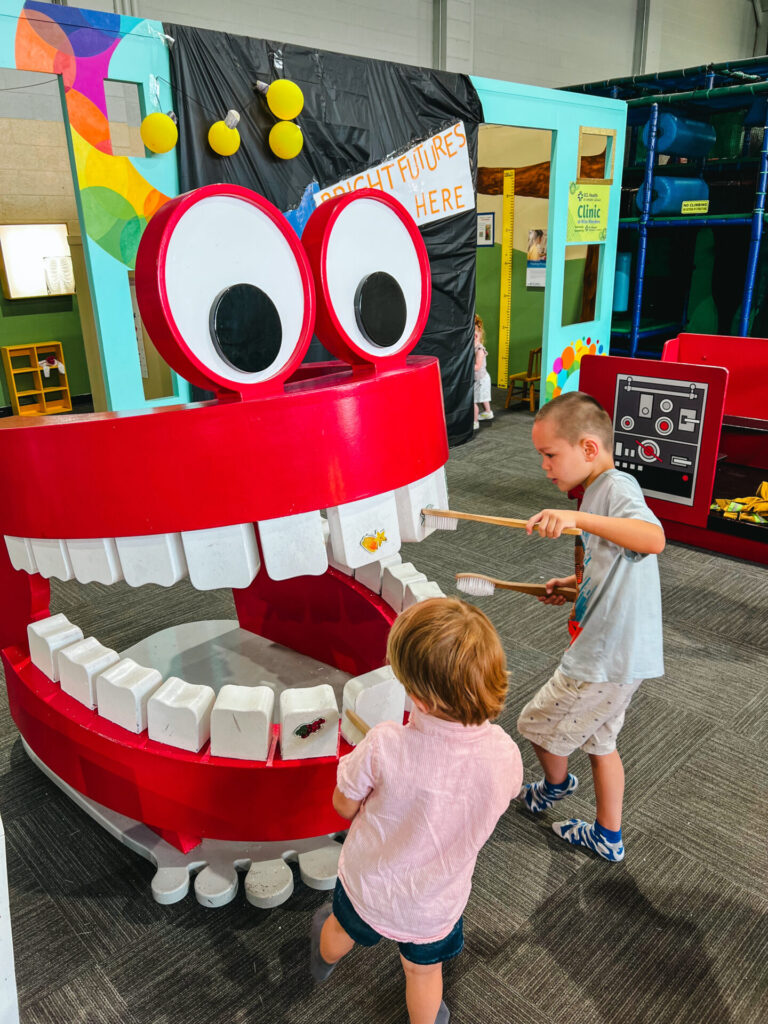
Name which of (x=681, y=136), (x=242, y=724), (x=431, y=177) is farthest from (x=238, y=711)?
(x=681, y=136)

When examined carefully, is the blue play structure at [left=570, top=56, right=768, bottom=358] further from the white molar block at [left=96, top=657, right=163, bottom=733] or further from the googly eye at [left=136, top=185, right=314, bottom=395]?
the white molar block at [left=96, top=657, right=163, bottom=733]

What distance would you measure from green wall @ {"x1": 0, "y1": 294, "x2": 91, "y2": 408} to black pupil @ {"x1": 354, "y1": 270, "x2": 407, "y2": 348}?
6415 millimetres

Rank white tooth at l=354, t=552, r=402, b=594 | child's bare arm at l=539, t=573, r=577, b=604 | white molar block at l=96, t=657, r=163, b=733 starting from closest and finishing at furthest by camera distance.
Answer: white molar block at l=96, t=657, r=163, b=733, child's bare arm at l=539, t=573, r=577, b=604, white tooth at l=354, t=552, r=402, b=594

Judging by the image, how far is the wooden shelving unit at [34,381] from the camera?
22.2ft

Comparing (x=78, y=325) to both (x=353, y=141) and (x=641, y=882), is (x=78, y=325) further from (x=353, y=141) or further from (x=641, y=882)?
(x=641, y=882)

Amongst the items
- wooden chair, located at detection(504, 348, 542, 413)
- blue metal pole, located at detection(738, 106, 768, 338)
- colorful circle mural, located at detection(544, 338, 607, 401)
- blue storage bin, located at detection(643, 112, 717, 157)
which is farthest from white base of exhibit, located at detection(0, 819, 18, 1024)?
blue storage bin, located at detection(643, 112, 717, 157)

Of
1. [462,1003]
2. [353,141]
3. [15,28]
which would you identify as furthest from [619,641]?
[353,141]

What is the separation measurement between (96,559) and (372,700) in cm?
63

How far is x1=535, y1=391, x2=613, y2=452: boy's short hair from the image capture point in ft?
5.16

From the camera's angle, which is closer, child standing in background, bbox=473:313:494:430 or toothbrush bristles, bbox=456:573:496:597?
toothbrush bristles, bbox=456:573:496:597

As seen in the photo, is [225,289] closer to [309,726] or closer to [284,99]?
[309,726]

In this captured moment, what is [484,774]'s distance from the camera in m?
1.12

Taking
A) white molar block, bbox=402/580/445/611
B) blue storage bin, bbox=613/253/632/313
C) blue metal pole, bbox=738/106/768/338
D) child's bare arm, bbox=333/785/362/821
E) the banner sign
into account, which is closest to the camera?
child's bare arm, bbox=333/785/362/821

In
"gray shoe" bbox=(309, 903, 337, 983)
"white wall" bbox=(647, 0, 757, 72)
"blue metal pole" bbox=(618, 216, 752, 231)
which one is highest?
"white wall" bbox=(647, 0, 757, 72)
